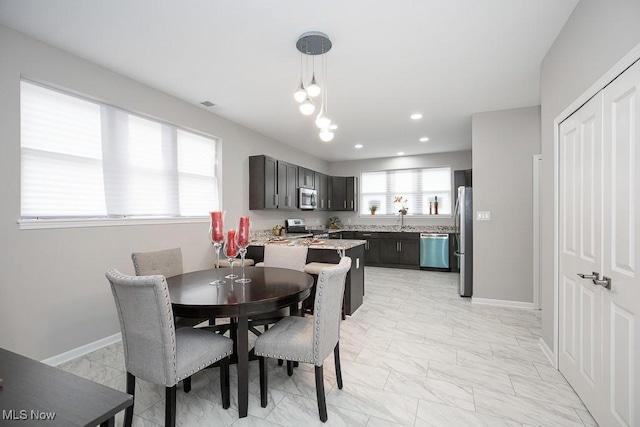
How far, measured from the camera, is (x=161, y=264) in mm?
2596

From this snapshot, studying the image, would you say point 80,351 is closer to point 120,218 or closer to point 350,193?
point 120,218

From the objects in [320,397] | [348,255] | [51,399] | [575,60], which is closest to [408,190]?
[348,255]

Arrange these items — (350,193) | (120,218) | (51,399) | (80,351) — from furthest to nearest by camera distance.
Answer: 1. (350,193)
2. (120,218)
3. (80,351)
4. (51,399)

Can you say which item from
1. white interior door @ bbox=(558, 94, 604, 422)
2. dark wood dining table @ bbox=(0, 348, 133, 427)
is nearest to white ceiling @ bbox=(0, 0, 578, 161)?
white interior door @ bbox=(558, 94, 604, 422)

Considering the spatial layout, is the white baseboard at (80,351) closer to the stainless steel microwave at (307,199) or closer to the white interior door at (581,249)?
the stainless steel microwave at (307,199)

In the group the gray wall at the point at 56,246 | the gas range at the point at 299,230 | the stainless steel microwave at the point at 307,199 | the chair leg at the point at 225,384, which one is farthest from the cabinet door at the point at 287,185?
the chair leg at the point at 225,384

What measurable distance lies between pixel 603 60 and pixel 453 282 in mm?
4371

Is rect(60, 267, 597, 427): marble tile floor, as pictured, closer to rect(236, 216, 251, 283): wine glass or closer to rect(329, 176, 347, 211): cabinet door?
rect(236, 216, 251, 283): wine glass

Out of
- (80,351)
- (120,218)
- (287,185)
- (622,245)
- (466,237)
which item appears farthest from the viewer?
(287,185)

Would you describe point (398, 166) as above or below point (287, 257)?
above

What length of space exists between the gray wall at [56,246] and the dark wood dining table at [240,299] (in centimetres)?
112

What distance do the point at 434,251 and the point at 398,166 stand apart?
220 cm

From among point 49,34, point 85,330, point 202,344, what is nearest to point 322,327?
point 202,344

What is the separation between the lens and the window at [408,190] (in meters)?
6.91
